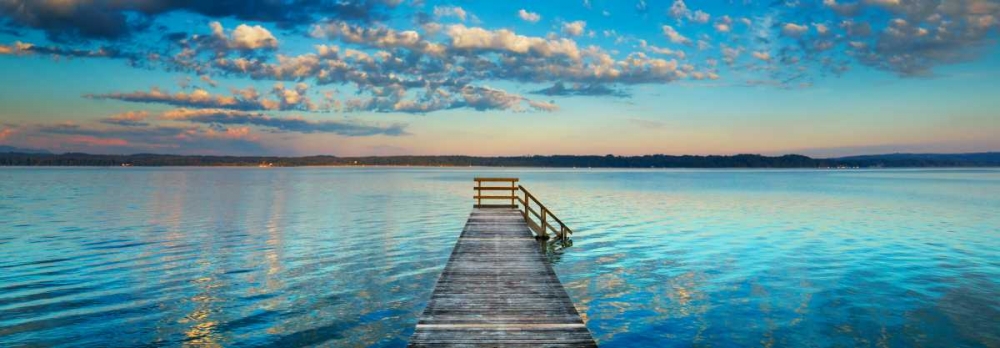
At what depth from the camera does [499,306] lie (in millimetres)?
11367

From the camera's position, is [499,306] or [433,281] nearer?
[499,306]

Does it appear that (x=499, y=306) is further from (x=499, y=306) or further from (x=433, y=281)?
(x=433, y=281)

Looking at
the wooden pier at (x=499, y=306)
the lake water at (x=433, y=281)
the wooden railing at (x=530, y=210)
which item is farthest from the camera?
→ the wooden railing at (x=530, y=210)

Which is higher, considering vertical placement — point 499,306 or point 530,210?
point 530,210

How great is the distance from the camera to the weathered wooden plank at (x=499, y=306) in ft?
30.6

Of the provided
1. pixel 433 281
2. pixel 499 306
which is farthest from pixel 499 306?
pixel 433 281

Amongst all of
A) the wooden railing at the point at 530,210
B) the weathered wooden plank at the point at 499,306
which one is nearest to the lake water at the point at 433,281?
the wooden railing at the point at 530,210

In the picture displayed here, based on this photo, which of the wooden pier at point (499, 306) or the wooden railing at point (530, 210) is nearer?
the wooden pier at point (499, 306)

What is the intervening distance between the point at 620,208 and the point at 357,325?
3968cm

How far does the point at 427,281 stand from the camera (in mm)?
18859

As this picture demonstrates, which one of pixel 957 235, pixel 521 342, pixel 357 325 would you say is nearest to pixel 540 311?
pixel 521 342

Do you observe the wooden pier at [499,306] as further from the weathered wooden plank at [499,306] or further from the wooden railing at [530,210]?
the wooden railing at [530,210]

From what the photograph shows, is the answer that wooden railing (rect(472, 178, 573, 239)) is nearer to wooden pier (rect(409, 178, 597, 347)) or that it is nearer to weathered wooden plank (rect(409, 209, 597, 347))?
wooden pier (rect(409, 178, 597, 347))

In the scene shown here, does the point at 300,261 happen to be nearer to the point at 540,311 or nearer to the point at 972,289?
the point at 540,311
